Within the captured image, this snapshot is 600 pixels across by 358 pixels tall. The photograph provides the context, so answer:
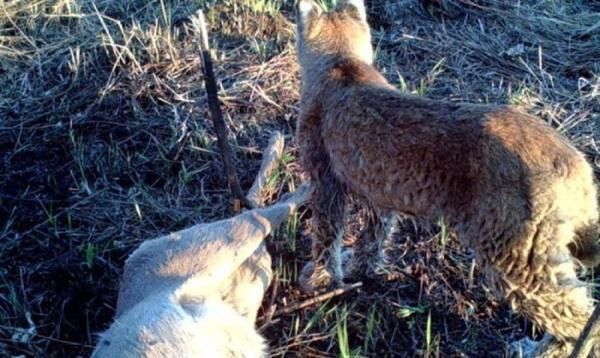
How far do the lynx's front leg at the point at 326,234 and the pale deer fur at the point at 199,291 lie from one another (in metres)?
0.24

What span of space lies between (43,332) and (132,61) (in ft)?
7.44

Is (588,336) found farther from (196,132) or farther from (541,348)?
(196,132)

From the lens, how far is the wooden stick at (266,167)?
428cm

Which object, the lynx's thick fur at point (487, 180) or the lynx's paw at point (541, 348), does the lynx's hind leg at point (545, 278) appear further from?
the lynx's paw at point (541, 348)

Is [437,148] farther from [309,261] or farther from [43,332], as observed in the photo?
[43,332]

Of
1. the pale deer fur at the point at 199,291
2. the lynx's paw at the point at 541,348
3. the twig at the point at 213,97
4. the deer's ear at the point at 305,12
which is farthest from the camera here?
the deer's ear at the point at 305,12

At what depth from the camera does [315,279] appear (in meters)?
3.88

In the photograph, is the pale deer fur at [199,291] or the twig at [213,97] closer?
the pale deer fur at [199,291]

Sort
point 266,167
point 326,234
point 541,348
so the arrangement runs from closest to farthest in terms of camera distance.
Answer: point 541,348 < point 326,234 < point 266,167

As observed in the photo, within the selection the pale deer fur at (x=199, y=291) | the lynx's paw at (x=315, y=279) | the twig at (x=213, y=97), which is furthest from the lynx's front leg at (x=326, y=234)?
the twig at (x=213, y=97)

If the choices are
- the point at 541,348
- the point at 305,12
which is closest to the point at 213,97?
A: the point at 305,12

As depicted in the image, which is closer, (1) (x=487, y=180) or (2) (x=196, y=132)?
(1) (x=487, y=180)

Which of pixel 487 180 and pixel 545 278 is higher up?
pixel 487 180

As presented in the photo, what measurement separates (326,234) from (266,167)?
81 centimetres
